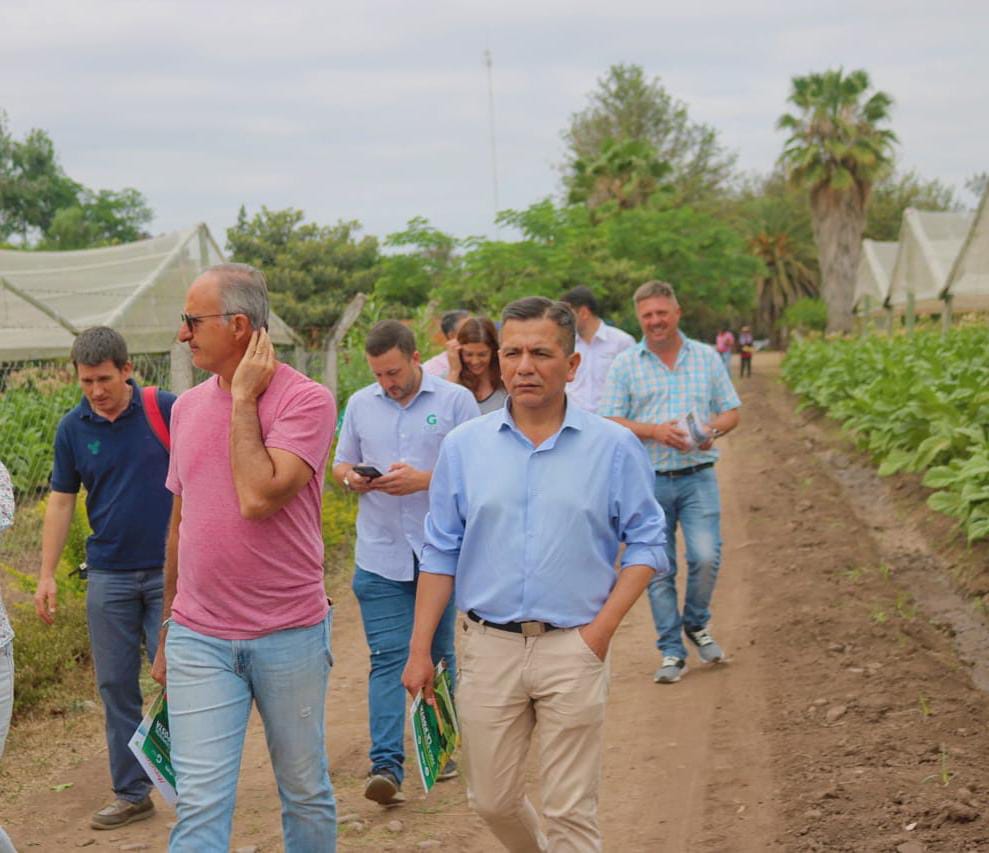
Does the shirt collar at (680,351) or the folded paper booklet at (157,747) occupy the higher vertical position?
the shirt collar at (680,351)

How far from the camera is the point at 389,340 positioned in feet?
19.2

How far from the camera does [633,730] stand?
22.5 ft

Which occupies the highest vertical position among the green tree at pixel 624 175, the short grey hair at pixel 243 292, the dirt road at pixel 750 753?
the green tree at pixel 624 175

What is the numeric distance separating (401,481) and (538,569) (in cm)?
175

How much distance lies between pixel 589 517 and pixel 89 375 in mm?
2466

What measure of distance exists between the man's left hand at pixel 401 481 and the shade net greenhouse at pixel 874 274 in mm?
33590

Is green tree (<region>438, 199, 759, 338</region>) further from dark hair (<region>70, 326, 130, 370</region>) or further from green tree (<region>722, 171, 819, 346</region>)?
green tree (<region>722, 171, 819, 346</region>)

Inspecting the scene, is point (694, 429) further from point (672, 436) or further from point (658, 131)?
point (658, 131)

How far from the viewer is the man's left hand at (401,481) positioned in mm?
5633

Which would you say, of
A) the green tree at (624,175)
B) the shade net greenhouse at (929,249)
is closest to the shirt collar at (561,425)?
the shade net greenhouse at (929,249)

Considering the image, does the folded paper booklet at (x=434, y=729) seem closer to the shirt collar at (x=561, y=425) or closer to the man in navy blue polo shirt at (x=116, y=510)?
the shirt collar at (x=561, y=425)

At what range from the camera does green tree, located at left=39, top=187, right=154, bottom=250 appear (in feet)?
168

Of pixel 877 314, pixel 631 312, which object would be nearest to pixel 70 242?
pixel 631 312

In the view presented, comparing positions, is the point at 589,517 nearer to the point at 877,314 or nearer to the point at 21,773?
the point at 21,773
